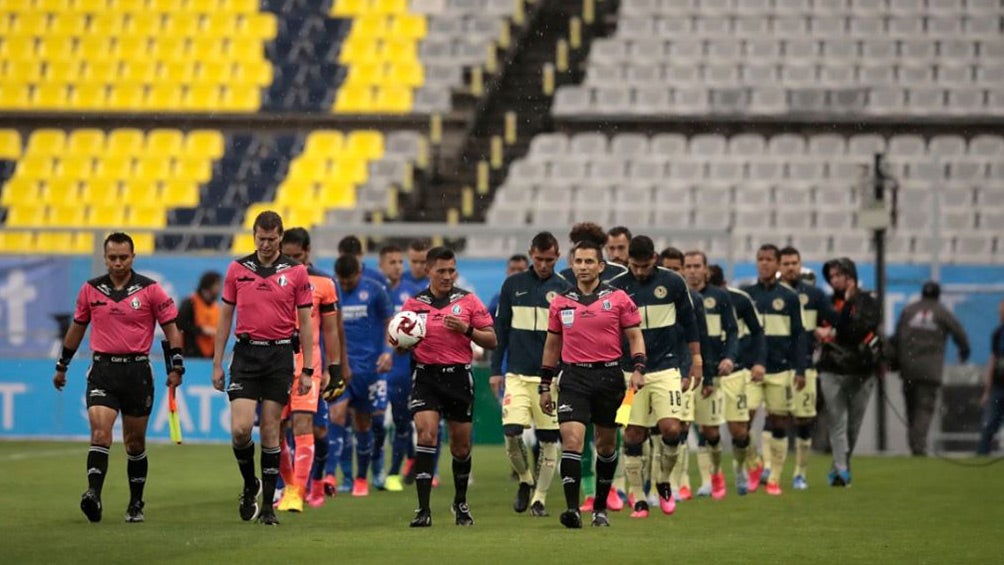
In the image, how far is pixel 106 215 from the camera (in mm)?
35406

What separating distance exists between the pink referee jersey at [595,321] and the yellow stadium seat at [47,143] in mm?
25670

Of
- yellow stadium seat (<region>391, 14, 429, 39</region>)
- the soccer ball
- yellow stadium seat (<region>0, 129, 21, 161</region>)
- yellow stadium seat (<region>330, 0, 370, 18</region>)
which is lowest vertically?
the soccer ball

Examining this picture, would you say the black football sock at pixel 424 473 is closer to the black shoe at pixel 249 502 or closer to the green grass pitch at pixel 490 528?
the green grass pitch at pixel 490 528

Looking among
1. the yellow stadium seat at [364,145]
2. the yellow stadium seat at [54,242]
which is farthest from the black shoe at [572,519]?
the yellow stadium seat at [364,145]

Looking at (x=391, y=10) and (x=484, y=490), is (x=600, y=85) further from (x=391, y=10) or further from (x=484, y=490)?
(x=484, y=490)

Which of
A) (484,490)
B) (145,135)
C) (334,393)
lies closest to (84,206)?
(145,135)

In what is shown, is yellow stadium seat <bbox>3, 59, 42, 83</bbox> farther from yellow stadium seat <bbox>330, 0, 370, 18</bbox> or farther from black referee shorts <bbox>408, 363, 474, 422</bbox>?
black referee shorts <bbox>408, 363, 474, 422</bbox>

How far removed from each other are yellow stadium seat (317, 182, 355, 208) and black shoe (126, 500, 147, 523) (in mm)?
21101

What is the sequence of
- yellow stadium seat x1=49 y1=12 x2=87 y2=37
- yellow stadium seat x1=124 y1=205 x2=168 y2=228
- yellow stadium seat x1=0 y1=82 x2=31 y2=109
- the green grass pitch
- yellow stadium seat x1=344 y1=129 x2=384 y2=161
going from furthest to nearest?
yellow stadium seat x1=49 y1=12 x2=87 y2=37 < yellow stadium seat x1=0 y1=82 x2=31 y2=109 < yellow stadium seat x1=344 y1=129 x2=384 y2=161 < yellow stadium seat x1=124 y1=205 x2=168 y2=228 < the green grass pitch

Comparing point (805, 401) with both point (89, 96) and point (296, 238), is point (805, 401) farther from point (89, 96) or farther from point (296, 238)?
point (89, 96)

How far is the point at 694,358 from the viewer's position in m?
14.9

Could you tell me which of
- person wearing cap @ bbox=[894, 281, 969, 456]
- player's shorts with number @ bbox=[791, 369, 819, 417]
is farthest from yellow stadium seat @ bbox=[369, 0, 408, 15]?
player's shorts with number @ bbox=[791, 369, 819, 417]

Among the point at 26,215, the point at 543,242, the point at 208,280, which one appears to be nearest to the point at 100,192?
the point at 26,215

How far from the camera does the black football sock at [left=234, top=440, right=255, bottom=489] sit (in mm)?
13334
